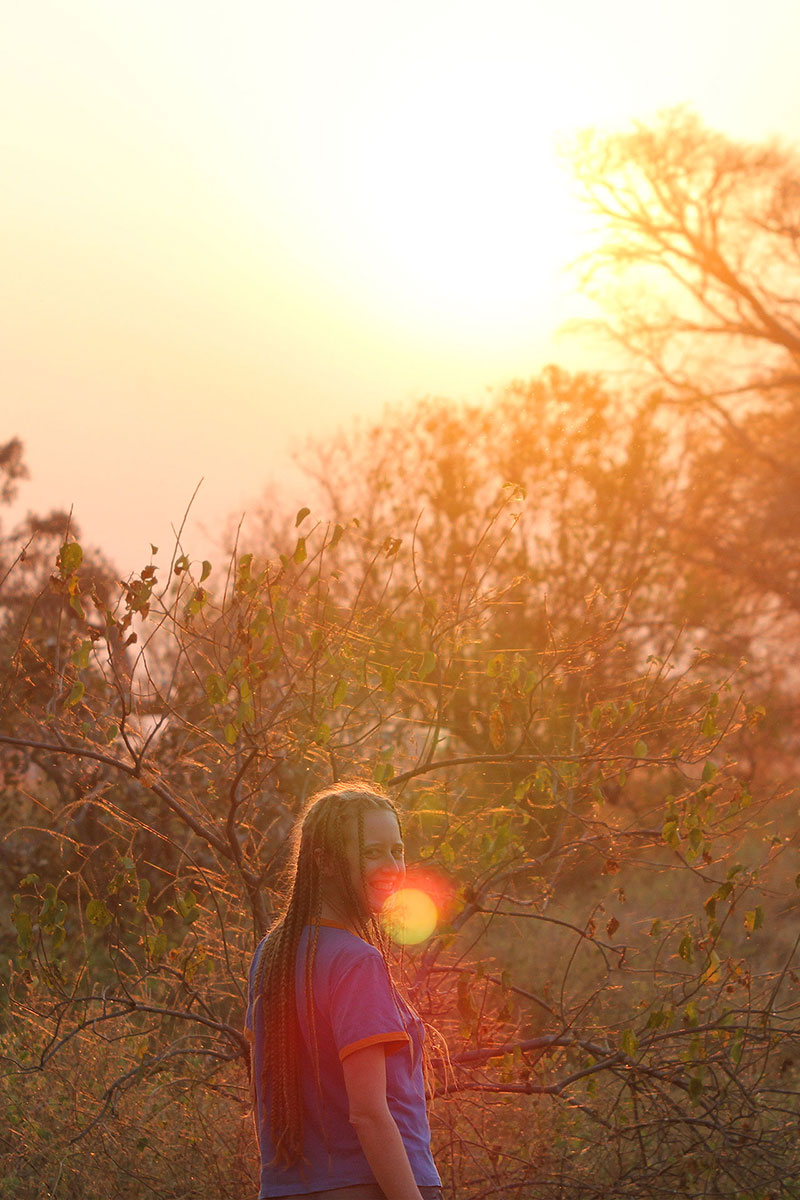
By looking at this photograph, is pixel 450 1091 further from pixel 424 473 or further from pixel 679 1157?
pixel 424 473

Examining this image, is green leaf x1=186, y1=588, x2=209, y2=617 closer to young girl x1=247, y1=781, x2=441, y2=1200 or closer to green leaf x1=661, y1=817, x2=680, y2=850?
young girl x1=247, y1=781, x2=441, y2=1200

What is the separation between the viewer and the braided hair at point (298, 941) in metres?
2.17

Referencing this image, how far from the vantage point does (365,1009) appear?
206 centimetres

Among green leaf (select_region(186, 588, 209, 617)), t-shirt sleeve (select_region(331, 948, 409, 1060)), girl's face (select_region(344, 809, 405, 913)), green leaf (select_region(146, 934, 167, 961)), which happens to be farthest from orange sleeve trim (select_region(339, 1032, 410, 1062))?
green leaf (select_region(186, 588, 209, 617))

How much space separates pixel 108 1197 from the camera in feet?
15.4

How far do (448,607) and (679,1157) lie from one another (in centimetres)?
206

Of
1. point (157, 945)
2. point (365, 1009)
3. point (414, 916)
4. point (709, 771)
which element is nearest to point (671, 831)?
point (709, 771)

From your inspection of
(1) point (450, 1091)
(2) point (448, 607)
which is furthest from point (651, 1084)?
(2) point (448, 607)

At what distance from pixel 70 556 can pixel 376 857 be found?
144 centimetres

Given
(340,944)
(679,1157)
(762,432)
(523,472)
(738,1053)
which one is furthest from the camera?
(762,432)

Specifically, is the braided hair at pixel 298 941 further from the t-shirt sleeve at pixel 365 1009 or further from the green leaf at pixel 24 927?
the green leaf at pixel 24 927

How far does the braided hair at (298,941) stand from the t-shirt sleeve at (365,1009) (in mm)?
78

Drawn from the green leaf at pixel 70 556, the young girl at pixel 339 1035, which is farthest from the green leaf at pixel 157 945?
the young girl at pixel 339 1035

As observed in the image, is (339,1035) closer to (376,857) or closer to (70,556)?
(376,857)
